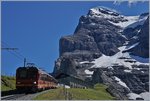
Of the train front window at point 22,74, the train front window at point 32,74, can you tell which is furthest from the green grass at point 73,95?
the train front window at point 22,74

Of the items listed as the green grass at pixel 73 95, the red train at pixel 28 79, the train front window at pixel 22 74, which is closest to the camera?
the green grass at pixel 73 95

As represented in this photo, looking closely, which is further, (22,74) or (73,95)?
(22,74)

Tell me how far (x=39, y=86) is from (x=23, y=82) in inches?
105

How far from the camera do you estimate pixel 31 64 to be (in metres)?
47.1

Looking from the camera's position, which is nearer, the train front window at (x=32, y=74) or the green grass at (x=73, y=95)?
the green grass at (x=73, y=95)

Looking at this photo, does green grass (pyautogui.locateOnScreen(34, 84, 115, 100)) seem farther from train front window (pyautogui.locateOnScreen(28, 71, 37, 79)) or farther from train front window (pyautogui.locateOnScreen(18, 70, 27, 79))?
train front window (pyautogui.locateOnScreen(18, 70, 27, 79))

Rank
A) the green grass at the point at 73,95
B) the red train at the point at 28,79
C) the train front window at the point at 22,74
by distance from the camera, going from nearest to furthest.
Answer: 1. the green grass at the point at 73,95
2. the red train at the point at 28,79
3. the train front window at the point at 22,74

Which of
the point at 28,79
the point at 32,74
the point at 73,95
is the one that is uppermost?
the point at 32,74

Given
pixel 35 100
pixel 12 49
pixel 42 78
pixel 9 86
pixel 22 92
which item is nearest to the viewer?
pixel 35 100

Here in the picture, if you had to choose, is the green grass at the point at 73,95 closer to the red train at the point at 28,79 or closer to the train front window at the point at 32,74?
the red train at the point at 28,79

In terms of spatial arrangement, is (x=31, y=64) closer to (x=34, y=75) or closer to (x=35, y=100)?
(x=34, y=75)

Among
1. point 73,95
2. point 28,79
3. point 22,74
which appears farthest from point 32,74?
point 73,95

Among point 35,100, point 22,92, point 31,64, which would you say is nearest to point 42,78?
point 31,64

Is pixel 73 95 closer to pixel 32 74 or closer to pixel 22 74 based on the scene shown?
pixel 32 74
